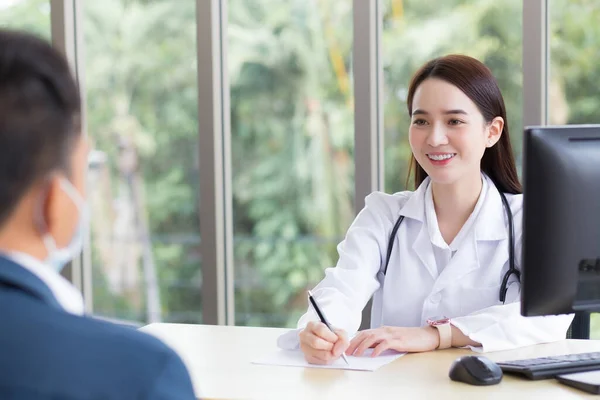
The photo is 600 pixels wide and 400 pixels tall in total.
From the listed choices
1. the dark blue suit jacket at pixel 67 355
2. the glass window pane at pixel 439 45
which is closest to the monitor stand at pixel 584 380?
the dark blue suit jacket at pixel 67 355

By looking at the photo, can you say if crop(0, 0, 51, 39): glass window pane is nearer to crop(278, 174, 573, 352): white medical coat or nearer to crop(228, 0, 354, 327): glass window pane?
crop(228, 0, 354, 327): glass window pane

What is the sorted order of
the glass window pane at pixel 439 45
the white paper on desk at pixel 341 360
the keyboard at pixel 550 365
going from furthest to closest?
the glass window pane at pixel 439 45
the white paper on desk at pixel 341 360
the keyboard at pixel 550 365

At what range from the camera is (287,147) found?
12.7 ft

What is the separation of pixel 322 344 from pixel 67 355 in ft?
4.26

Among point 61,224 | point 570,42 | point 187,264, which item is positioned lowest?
point 187,264

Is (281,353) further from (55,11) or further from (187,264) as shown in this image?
(55,11)

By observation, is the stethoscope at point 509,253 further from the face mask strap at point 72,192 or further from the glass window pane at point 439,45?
the face mask strap at point 72,192

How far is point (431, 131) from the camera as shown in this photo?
262cm

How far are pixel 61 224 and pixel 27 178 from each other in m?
0.08

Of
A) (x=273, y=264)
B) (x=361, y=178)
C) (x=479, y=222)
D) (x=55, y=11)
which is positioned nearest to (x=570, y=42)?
(x=361, y=178)

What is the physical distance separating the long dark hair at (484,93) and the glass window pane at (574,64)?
832 mm

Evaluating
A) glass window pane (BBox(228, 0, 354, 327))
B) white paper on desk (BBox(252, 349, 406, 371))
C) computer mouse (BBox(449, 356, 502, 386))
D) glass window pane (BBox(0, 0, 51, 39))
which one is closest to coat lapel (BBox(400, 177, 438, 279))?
white paper on desk (BBox(252, 349, 406, 371))

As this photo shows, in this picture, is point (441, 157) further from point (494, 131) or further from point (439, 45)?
point (439, 45)

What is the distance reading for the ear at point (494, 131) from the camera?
106 inches
